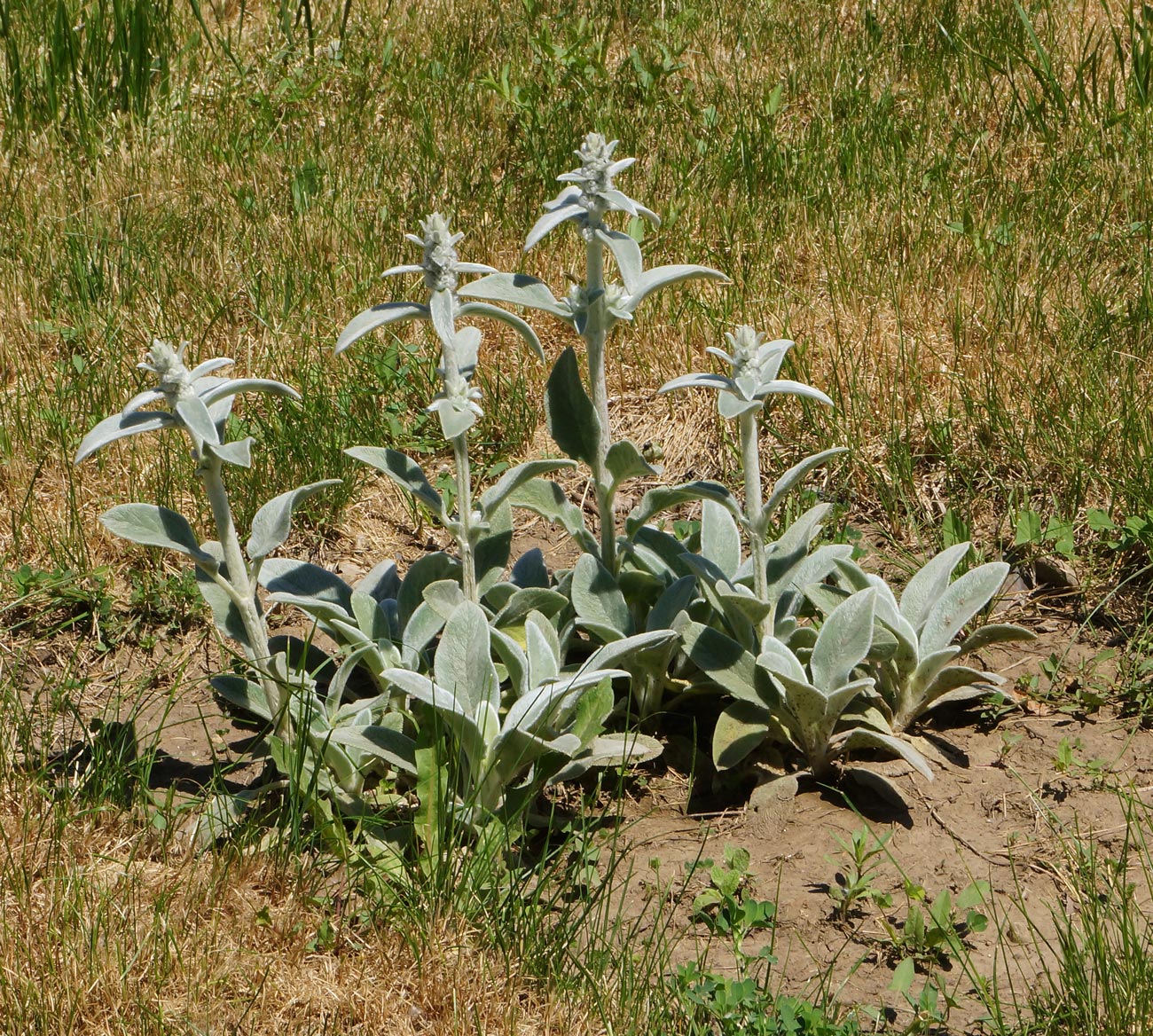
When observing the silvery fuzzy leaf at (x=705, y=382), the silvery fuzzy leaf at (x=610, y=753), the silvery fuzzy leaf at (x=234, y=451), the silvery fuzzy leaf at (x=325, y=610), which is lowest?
the silvery fuzzy leaf at (x=610, y=753)

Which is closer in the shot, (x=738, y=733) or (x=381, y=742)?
(x=381, y=742)

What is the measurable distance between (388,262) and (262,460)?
124 cm

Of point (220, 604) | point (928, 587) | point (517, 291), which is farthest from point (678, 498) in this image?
point (220, 604)

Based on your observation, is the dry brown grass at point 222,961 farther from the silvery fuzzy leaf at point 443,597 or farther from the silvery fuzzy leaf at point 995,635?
the silvery fuzzy leaf at point 995,635

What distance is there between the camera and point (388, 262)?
462cm

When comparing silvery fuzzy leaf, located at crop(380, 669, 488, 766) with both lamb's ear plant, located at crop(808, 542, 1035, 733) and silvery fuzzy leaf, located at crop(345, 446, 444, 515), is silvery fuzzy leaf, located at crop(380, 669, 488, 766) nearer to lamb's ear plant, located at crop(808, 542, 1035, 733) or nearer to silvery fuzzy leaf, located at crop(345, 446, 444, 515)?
silvery fuzzy leaf, located at crop(345, 446, 444, 515)

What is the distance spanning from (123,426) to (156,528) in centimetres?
23

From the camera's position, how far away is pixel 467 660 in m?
2.54

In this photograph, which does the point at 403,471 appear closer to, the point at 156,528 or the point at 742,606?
the point at 156,528

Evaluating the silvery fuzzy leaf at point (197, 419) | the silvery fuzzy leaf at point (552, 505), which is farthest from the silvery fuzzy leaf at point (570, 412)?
the silvery fuzzy leaf at point (197, 419)

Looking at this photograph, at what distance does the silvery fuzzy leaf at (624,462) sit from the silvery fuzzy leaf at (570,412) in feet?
0.19

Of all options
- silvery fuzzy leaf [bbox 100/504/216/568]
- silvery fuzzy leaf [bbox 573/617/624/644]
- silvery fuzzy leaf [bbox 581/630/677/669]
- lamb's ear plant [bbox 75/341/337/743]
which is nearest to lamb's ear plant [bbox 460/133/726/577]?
silvery fuzzy leaf [bbox 573/617/624/644]

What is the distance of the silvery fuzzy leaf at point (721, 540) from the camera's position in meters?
3.02

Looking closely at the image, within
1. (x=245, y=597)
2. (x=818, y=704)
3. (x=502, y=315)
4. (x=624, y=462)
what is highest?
(x=502, y=315)
